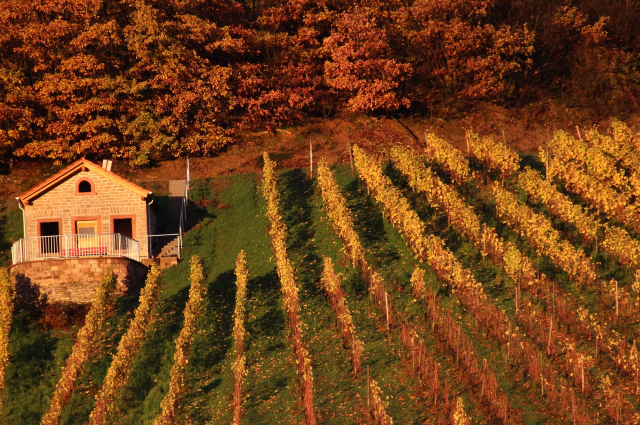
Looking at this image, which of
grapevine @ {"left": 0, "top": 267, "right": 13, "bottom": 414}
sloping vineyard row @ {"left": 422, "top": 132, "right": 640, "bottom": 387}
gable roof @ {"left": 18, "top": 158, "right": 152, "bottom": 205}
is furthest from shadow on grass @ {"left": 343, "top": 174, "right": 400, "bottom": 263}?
grapevine @ {"left": 0, "top": 267, "right": 13, "bottom": 414}

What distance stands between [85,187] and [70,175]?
2.49 ft

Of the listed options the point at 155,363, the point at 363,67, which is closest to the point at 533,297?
the point at 155,363

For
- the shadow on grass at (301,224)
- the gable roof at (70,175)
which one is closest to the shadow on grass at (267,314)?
the shadow on grass at (301,224)

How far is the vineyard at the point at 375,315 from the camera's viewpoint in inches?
1011

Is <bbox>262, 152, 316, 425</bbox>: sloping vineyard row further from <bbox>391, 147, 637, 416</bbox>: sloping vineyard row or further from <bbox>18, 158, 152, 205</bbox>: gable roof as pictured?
<bbox>391, 147, 637, 416</bbox>: sloping vineyard row

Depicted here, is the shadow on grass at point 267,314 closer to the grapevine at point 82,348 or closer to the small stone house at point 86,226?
the small stone house at point 86,226

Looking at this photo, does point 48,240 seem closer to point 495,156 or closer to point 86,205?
point 86,205

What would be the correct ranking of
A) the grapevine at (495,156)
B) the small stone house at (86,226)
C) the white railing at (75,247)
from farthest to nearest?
1. the grapevine at (495,156)
2. the white railing at (75,247)
3. the small stone house at (86,226)

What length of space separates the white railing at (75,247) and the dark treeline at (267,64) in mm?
10920

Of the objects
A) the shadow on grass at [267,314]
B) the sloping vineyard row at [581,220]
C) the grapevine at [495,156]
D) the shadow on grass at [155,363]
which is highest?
the grapevine at [495,156]

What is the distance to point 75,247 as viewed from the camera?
113 feet

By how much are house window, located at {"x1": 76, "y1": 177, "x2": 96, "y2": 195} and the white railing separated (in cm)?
181

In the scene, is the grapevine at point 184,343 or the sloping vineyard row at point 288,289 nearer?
the grapevine at point 184,343

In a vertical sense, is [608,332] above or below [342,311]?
below
